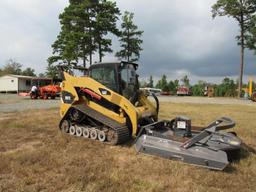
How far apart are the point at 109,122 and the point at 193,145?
7.84 feet

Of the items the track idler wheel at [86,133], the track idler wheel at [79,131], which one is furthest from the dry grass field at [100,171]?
the track idler wheel at [79,131]

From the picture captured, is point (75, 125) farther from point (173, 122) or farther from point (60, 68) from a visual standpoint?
point (173, 122)

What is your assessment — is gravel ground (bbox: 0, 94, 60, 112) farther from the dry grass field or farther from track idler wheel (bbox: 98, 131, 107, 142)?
the dry grass field

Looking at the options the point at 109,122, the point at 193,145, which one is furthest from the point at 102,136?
the point at 193,145

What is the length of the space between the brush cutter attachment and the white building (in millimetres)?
40932

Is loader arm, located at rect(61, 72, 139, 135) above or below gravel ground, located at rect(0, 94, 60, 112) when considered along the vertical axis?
above

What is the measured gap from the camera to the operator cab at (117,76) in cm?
735

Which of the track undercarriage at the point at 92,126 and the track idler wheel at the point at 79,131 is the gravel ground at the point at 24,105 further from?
the track idler wheel at the point at 79,131

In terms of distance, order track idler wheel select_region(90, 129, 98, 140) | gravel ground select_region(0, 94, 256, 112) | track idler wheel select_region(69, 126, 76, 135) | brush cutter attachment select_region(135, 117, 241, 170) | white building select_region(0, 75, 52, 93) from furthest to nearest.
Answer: white building select_region(0, 75, 52, 93)
gravel ground select_region(0, 94, 256, 112)
track idler wheel select_region(69, 126, 76, 135)
track idler wheel select_region(90, 129, 98, 140)
brush cutter attachment select_region(135, 117, 241, 170)

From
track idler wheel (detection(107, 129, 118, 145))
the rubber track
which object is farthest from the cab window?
track idler wheel (detection(107, 129, 118, 145))

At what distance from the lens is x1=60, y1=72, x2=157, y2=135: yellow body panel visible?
686 centimetres

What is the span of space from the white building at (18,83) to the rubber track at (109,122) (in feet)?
128

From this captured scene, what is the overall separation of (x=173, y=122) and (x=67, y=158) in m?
2.76

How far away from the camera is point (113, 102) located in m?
7.15
